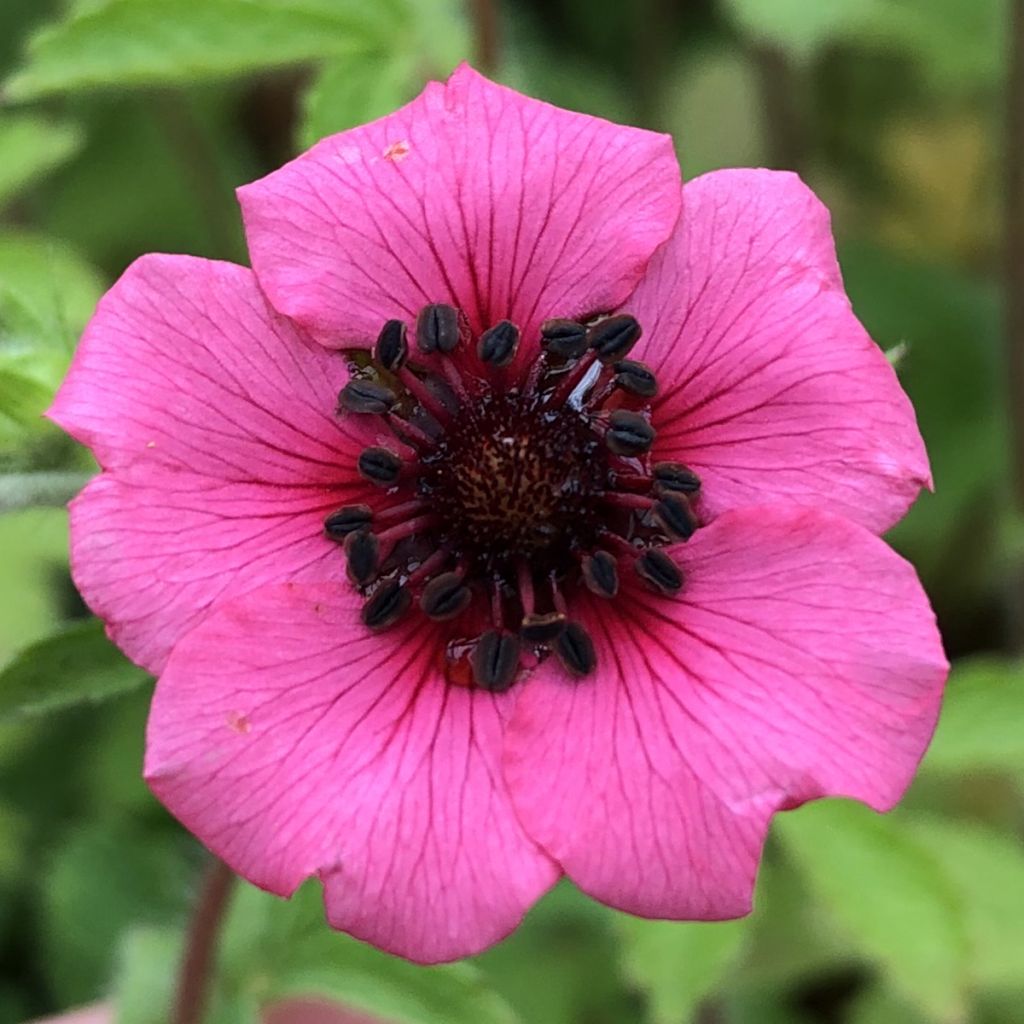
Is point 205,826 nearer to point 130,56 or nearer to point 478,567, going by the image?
point 478,567

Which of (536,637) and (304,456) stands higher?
(304,456)

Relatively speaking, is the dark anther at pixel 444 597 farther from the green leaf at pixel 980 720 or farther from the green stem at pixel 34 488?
the green leaf at pixel 980 720

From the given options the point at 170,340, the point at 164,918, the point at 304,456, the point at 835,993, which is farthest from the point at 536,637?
the point at 835,993

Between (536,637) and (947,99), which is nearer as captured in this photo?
(536,637)

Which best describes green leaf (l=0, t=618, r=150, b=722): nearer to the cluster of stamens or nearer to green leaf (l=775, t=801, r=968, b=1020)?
the cluster of stamens

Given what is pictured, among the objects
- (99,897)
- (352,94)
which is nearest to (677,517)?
(352,94)

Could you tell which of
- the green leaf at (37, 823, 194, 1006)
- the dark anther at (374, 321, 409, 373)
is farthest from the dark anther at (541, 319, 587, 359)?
the green leaf at (37, 823, 194, 1006)
